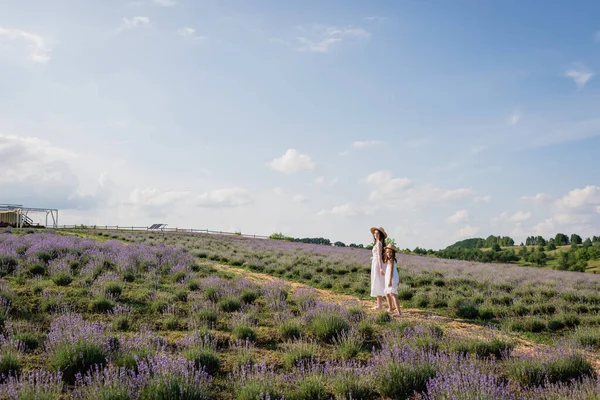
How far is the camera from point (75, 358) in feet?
18.4

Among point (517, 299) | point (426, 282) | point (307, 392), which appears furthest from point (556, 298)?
point (307, 392)

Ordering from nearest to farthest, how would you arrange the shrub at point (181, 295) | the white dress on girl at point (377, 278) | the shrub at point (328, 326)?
the shrub at point (328, 326) < the shrub at point (181, 295) < the white dress on girl at point (377, 278)

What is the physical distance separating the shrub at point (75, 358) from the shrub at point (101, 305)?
133 inches

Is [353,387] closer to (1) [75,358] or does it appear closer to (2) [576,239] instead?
(1) [75,358]

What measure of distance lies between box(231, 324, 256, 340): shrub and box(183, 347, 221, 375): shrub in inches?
52.0

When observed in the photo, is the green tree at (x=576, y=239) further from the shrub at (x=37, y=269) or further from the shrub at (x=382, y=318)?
the shrub at (x=37, y=269)

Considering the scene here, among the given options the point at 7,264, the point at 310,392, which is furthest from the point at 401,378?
the point at 7,264

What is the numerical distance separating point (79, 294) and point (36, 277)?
2.42 meters

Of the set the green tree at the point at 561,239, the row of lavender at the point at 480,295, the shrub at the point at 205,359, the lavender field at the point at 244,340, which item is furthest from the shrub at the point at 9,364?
the green tree at the point at 561,239

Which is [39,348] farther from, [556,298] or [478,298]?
[556,298]

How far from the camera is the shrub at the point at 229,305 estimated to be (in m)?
9.80

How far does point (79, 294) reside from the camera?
10.1 meters

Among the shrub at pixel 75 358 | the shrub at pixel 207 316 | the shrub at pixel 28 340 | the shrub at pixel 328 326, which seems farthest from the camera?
the shrub at pixel 207 316

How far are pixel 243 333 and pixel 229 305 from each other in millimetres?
2347
